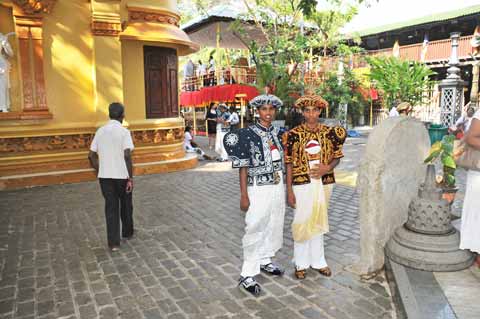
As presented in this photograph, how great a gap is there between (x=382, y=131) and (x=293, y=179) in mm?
935

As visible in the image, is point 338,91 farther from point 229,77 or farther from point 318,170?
point 318,170

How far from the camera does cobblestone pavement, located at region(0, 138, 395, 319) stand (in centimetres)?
344

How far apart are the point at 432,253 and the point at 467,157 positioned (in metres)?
0.90

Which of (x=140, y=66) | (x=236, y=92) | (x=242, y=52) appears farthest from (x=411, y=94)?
(x=242, y=52)

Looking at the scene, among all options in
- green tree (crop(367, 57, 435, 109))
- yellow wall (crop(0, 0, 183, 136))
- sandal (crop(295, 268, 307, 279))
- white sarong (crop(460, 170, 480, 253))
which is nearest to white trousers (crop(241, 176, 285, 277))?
sandal (crop(295, 268, 307, 279))

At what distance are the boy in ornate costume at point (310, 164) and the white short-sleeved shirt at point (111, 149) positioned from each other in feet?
7.09

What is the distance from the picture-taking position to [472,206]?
3363 millimetres

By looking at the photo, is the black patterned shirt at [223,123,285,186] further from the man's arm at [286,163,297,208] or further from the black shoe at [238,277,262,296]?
the black shoe at [238,277,262,296]

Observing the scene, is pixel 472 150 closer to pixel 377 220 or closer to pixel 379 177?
pixel 379 177

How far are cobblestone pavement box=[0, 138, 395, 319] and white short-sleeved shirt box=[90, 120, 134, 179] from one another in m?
0.96

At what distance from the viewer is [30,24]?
27.6 ft

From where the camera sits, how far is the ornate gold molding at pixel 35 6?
824cm

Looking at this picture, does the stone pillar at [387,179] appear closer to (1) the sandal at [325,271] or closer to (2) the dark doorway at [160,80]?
(1) the sandal at [325,271]

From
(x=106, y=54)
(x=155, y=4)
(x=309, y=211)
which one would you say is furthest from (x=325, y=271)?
(x=155, y=4)
